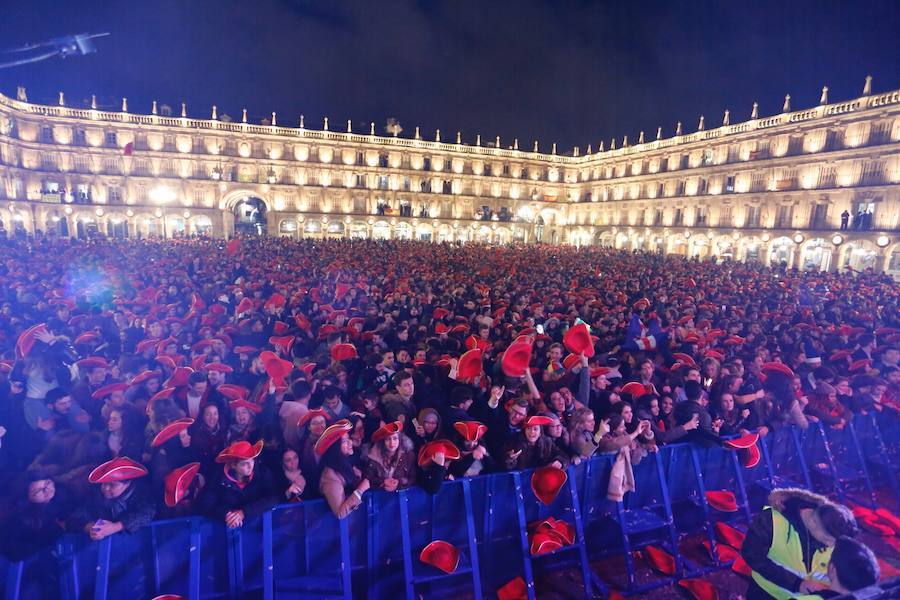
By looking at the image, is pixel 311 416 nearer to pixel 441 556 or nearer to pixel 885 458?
pixel 441 556

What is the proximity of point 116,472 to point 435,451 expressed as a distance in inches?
102

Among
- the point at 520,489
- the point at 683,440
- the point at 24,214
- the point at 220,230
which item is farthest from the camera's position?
the point at 220,230

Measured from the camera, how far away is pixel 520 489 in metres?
4.70

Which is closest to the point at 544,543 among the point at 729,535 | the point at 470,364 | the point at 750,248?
the point at 470,364

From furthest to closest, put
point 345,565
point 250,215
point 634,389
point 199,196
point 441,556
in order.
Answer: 1. point 250,215
2. point 199,196
3. point 634,389
4. point 441,556
5. point 345,565

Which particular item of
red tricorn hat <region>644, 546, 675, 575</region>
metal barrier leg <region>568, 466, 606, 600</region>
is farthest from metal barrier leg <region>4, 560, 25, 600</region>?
red tricorn hat <region>644, 546, 675, 575</region>

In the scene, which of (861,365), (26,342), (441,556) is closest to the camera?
(441,556)

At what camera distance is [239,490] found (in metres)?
3.94

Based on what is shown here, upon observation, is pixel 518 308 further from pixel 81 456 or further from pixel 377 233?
pixel 377 233

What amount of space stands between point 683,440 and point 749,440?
32.2 inches

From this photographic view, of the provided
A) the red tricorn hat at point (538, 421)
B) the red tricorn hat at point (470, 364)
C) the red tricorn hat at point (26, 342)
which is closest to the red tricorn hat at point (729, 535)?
the red tricorn hat at point (538, 421)

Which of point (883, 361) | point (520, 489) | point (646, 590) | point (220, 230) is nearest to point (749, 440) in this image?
point (646, 590)

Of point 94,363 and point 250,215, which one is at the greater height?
point 250,215

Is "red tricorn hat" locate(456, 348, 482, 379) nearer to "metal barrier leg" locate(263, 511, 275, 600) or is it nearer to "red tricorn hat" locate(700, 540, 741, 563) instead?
"metal barrier leg" locate(263, 511, 275, 600)
